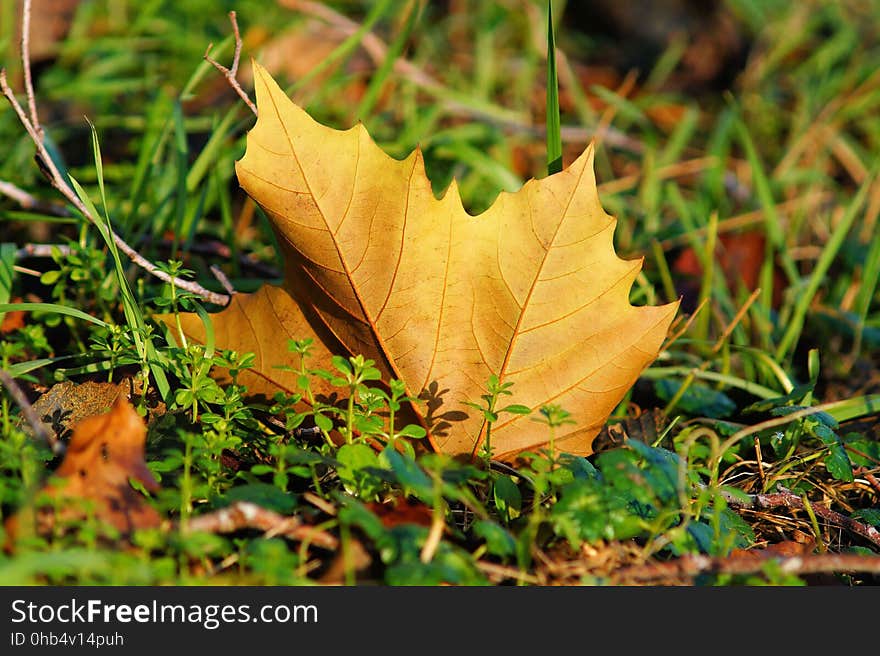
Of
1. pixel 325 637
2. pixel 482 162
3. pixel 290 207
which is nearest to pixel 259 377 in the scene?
pixel 290 207

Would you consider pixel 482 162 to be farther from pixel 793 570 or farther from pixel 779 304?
pixel 793 570

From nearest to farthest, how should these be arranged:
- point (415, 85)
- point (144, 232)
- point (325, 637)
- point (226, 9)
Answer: point (325, 637) < point (144, 232) < point (415, 85) < point (226, 9)

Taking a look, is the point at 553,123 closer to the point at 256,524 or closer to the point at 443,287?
the point at 443,287

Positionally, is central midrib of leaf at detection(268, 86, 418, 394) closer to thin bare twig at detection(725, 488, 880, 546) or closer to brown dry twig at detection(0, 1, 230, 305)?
brown dry twig at detection(0, 1, 230, 305)

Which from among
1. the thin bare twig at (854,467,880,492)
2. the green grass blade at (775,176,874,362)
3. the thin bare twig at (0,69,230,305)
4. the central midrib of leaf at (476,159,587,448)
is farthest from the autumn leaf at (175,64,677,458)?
the green grass blade at (775,176,874,362)

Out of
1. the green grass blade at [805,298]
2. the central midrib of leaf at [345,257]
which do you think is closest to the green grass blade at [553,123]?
the central midrib of leaf at [345,257]

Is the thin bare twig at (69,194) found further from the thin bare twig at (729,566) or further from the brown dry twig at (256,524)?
the thin bare twig at (729,566)
